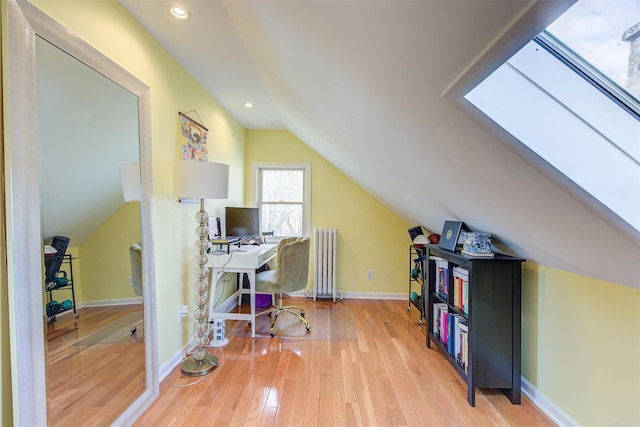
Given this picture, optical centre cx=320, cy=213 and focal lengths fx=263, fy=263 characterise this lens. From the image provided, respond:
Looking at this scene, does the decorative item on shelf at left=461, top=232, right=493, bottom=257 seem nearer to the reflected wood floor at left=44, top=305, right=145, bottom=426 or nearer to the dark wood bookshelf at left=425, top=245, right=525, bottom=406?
the dark wood bookshelf at left=425, top=245, right=525, bottom=406

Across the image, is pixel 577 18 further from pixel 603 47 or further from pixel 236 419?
pixel 236 419

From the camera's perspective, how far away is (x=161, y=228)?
1932 mm

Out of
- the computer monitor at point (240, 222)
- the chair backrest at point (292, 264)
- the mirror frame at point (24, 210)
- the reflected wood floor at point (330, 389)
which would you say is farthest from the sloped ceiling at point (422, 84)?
the computer monitor at point (240, 222)

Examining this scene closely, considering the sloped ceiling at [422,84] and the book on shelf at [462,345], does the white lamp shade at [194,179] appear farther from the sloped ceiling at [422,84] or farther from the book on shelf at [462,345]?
the book on shelf at [462,345]

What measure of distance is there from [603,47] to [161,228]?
2.40 meters

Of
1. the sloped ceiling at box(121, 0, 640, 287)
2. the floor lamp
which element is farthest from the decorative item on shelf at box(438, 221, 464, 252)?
the floor lamp

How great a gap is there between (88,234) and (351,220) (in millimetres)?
2985

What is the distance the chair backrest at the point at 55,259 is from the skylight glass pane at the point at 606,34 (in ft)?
6.86

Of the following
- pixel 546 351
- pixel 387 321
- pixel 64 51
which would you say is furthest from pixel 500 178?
pixel 387 321

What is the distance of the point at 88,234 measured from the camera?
1379 millimetres

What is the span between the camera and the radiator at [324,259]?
3.70m

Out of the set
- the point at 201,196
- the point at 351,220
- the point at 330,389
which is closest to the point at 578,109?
the point at 330,389

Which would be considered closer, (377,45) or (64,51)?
(377,45)

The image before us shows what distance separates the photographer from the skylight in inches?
32.3
